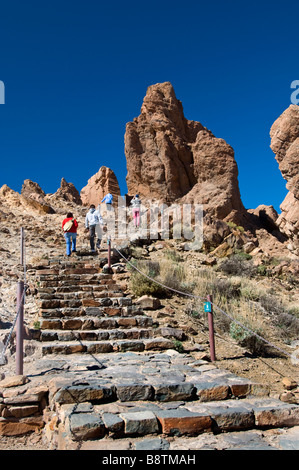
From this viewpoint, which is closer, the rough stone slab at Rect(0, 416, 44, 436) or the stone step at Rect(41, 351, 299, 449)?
the stone step at Rect(41, 351, 299, 449)

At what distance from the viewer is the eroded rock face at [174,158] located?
24.5 metres

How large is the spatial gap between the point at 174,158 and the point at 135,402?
75.4 feet

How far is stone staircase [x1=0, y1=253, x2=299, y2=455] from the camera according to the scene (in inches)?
142

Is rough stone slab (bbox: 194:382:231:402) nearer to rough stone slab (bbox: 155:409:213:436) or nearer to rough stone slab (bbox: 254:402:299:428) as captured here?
rough stone slab (bbox: 254:402:299:428)

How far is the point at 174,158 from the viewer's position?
26.2 meters

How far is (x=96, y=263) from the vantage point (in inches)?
472

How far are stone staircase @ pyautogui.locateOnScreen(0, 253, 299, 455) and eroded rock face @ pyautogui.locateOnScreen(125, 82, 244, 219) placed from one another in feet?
56.8

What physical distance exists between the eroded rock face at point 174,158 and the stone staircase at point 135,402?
17.3 meters

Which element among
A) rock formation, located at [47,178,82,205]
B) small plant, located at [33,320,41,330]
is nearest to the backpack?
small plant, located at [33,320,41,330]

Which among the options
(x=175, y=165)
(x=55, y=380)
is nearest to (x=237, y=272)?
→ (x=55, y=380)

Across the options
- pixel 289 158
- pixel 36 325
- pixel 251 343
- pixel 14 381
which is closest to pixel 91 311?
pixel 36 325

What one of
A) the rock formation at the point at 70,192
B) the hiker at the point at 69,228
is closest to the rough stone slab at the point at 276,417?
the hiker at the point at 69,228

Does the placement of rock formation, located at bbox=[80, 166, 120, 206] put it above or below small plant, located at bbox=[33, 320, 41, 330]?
above

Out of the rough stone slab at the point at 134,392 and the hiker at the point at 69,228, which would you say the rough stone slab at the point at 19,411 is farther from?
the hiker at the point at 69,228
